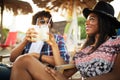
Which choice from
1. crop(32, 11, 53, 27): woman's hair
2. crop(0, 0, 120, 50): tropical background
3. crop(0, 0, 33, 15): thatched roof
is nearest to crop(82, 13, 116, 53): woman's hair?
crop(32, 11, 53, 27): woman's hair

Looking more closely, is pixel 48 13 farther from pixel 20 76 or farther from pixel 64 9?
pixel 64 9

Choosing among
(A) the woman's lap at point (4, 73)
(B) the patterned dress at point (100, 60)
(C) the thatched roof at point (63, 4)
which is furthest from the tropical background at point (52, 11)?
(B) the patterned dress at point (100, 60)

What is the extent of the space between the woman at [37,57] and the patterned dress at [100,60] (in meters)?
0.31

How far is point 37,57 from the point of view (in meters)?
2.68

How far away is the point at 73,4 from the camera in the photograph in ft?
40.6

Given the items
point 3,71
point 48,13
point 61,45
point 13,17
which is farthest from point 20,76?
point 13,17

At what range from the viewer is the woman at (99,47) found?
2.23 metres

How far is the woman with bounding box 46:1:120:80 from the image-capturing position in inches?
87.7

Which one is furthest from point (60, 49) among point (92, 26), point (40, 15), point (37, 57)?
point (92, 26)

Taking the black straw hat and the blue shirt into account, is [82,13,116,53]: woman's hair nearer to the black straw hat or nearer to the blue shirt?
the black straw hat

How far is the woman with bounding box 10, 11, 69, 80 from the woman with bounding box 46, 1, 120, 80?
0.39 ft

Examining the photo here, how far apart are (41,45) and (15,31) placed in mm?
6602

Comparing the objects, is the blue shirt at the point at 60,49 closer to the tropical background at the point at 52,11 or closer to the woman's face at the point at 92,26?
the woman's face at the point at 92,26

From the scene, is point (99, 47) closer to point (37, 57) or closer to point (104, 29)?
point (104, 29)
